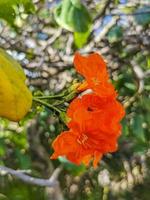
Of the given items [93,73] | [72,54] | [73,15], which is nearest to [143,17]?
[72,54]

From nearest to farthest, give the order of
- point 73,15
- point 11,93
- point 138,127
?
point 11,93 → point 73,15 → point 138,127

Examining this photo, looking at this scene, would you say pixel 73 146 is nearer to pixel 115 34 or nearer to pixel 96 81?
pixel 96 81

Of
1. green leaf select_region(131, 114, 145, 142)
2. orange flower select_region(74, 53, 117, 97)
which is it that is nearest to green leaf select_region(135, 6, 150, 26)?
green leaf select_region(131, 114, 145, 142)

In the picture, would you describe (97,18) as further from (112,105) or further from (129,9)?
(112,105)

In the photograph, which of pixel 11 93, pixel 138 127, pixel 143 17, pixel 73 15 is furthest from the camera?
pixel 138 127

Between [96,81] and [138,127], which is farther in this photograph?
[138,127]

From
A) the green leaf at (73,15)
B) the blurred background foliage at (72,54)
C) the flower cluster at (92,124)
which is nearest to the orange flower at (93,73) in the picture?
the flower cluster at (92,124)
